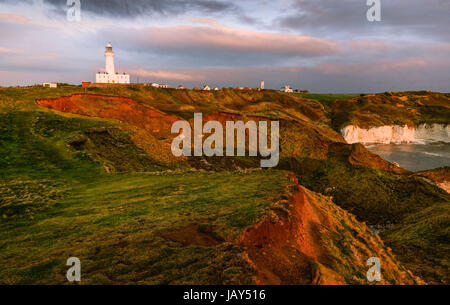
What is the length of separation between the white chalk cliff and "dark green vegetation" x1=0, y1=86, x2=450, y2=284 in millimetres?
48863

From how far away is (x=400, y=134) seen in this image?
92750 millimetres

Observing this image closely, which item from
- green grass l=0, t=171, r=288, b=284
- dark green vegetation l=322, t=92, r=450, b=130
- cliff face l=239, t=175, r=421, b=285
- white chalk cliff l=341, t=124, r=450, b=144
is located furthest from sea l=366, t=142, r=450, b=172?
green grass l=0, t=171, r=288, b=284

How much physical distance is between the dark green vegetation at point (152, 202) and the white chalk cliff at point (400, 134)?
1924 inches

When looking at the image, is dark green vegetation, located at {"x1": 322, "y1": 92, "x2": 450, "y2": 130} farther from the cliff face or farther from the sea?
the cliff face

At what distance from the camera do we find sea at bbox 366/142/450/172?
6275 cm

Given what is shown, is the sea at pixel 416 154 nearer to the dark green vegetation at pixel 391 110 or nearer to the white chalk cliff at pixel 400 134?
the white chalk cliff at pixel 400 134

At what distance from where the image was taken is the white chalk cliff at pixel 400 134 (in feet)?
293

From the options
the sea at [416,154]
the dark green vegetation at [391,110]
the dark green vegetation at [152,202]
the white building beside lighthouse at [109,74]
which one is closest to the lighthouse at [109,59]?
the white building beside lighthouse at [109,74]

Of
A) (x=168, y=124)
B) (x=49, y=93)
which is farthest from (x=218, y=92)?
(x=49, y=93)

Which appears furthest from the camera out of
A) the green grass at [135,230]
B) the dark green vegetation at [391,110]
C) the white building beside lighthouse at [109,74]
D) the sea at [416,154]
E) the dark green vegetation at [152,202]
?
the white building beside lighthouse at [109,74]

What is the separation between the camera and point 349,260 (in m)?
10.4

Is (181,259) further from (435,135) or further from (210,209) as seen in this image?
(435,135)

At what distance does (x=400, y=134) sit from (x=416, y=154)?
2085 centimetres

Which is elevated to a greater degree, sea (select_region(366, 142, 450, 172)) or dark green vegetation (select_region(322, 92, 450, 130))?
dark green vegetation (select_region(322, 92, 450, 130))
